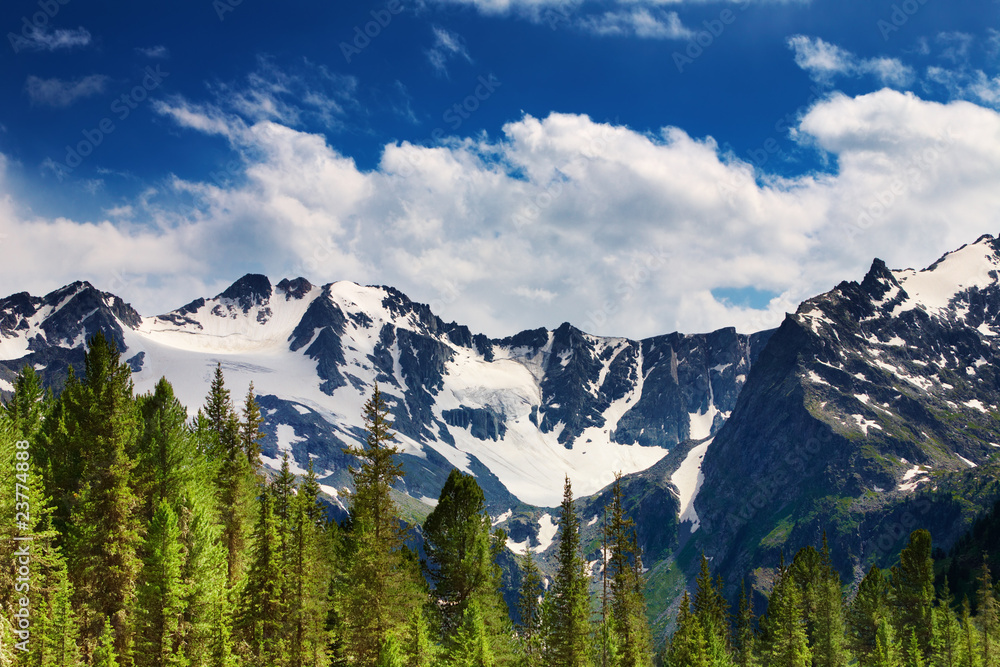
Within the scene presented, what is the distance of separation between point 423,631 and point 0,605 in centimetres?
2065

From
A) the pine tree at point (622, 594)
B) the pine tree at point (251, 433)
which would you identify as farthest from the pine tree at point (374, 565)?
the pine tree at point (622, 594)

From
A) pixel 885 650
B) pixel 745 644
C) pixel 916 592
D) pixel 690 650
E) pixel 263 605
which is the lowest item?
pixel 745 644

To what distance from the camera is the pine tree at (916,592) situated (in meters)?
89.2

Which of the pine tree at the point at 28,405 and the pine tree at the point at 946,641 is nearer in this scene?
the pine tree at the point at 28,405

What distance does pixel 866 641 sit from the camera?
300ft

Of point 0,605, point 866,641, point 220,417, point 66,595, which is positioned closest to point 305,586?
point 66,595

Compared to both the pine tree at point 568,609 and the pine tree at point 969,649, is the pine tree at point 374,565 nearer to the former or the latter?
the pine tree at point 568,609

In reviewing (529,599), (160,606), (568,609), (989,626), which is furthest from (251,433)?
(989,626)

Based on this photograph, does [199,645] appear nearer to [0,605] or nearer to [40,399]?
[0,605]

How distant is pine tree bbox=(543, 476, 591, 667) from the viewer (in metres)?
52.4

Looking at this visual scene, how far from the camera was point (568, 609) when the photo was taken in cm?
5309

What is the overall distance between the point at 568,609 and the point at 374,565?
723 inches

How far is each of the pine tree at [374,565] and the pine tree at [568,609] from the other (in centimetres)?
1395

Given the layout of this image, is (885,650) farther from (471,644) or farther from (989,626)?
(471,644)
